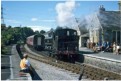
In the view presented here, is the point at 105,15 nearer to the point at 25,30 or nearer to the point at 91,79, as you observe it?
the point at 91,79

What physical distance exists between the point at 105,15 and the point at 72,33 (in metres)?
24.4

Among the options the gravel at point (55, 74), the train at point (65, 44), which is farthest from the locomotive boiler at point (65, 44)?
the gravel at point (55, 74)

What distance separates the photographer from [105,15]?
5519cm

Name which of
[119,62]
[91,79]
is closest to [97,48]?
[119,62]

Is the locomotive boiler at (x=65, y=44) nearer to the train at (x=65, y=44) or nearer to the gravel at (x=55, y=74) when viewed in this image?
the train at (x=65, y=44)

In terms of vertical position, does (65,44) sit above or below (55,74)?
above

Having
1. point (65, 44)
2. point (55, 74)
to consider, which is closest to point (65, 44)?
point (65, 44)

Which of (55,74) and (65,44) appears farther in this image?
Result: (65,44)

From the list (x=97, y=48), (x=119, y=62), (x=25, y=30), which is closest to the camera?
(x=119, y=62)

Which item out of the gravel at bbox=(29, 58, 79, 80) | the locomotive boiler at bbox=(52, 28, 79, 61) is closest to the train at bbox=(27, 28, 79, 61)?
the locomotive boiler at bbox=(52, 28, 79, 61)

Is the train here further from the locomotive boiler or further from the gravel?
the gravel

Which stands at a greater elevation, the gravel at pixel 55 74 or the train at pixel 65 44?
the train at pixel 65 44

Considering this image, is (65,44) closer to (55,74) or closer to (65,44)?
(65,44)

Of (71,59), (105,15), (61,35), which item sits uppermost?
(105,15)
